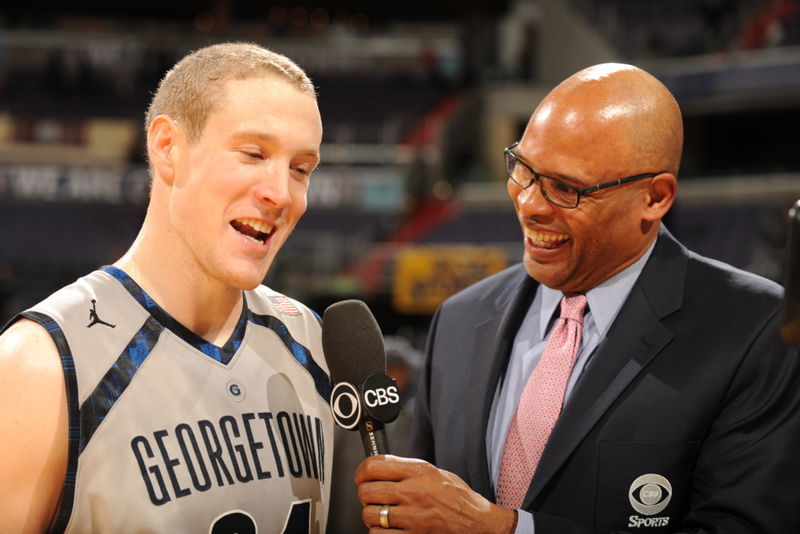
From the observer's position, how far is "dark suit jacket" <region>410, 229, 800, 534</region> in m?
1.69

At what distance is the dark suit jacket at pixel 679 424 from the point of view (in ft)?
5.55

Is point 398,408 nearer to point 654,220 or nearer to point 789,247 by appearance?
point 789,247

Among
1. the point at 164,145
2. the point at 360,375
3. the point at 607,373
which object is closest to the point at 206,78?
the point at 164,145

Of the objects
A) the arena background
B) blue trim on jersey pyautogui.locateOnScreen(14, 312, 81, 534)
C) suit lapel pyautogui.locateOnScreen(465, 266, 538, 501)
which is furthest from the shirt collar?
the arena background

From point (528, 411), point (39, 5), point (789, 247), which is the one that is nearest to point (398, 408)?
point (528, 411)

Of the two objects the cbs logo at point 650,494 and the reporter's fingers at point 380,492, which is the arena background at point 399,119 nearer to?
the cbs logo at point 650,494

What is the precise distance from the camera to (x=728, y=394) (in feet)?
5.84

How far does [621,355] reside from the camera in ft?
6.16

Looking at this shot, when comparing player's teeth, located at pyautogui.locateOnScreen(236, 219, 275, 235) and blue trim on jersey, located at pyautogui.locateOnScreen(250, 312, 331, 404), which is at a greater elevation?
player's teeth, located at pyautogui.locateOnScreen(236, 219, 275, 235)

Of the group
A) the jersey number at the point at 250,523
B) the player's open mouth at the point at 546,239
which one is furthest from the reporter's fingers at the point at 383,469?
the player's open mouth at the point at 546,239

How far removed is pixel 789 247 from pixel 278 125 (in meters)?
1.00

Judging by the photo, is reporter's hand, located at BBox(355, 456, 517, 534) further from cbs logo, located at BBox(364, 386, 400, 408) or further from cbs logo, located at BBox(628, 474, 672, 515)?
cbs logo, located at BBox(628, 474, 672, 515)

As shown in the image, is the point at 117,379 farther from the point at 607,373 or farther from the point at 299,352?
the point at 607,373

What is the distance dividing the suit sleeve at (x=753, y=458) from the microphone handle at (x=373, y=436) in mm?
471
